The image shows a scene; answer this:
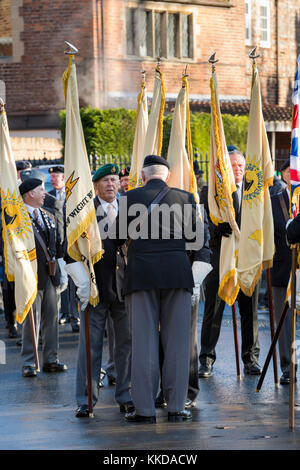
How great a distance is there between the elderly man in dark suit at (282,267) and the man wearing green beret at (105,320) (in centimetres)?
177

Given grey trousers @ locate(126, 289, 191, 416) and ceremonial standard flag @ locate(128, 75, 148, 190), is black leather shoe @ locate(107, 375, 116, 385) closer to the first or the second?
grey trousers @ locate(126, 289, 191, 416)

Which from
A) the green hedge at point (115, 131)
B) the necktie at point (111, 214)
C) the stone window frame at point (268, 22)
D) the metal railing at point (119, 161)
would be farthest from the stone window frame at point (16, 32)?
the necktie at point (111, 214)

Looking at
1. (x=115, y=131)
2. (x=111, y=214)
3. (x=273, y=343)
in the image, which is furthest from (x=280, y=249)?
(x=115, y=131)

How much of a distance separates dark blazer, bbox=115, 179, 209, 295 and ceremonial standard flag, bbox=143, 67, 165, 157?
197 cm

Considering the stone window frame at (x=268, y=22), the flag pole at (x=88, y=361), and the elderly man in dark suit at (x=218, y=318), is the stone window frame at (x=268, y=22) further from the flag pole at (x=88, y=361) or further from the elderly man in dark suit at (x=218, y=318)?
the flag pole at (x=88, y=361)

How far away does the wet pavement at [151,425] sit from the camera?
22.2ft

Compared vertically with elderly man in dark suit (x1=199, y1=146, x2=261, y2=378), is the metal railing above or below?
above

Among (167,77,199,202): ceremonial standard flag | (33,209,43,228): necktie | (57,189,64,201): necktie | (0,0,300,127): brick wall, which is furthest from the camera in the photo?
(0,0,300,127): brick wall

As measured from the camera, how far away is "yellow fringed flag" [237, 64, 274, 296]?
932 cm

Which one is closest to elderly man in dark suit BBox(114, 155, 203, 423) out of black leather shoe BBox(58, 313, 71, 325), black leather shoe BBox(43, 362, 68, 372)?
black leather shoe BBox(43, 362, 68, 372)

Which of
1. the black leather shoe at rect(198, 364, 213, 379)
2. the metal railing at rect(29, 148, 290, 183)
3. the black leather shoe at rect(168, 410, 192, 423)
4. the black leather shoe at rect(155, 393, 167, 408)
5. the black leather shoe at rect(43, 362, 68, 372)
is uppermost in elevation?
the metal railing at rect(29, 148, 290, 183)

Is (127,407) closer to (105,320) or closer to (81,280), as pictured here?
(105,320)

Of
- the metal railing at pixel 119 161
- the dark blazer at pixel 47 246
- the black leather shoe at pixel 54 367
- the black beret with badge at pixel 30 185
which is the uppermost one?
the black beret with badge at pixel 30 185

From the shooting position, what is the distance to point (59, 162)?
22.5 meters
